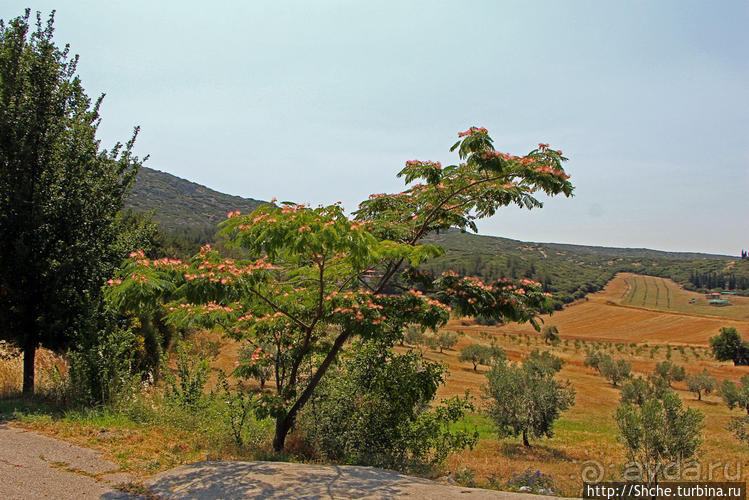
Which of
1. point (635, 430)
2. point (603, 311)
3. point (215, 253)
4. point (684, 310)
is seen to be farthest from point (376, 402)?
point (684, 310)

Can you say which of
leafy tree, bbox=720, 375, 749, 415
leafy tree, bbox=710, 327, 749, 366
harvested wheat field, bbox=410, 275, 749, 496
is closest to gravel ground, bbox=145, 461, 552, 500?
harvested wheat field, bbox=410, 275, 749, 496

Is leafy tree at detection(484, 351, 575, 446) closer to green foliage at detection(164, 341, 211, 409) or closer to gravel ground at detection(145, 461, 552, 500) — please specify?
green foliage at detection(164, 341, 211, 409)

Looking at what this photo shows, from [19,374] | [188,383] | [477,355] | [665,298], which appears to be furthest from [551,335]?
[665,298]

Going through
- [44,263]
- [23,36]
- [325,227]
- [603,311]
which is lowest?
[603,311]

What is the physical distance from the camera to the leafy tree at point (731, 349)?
207 ft

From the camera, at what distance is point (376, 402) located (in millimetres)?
7938

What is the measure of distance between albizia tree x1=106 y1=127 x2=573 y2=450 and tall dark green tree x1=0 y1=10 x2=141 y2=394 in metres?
3.34

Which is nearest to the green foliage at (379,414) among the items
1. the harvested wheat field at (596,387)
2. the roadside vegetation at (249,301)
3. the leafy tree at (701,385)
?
the roadside vegetation at (249,301)

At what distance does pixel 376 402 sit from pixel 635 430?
8.68 meters

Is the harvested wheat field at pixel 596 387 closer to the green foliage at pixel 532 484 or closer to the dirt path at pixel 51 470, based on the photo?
the green foliage at pixel 532 484

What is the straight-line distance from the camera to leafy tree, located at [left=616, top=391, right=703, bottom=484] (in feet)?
39.4

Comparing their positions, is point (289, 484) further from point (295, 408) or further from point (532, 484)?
point (532, 484)

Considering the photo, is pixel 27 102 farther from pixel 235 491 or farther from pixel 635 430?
pixel 635 430

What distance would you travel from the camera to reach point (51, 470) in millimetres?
4918
